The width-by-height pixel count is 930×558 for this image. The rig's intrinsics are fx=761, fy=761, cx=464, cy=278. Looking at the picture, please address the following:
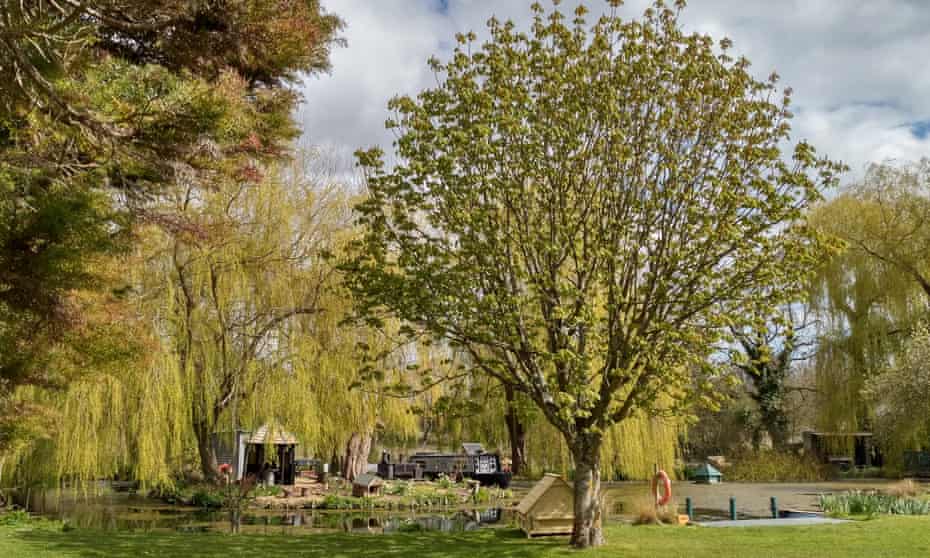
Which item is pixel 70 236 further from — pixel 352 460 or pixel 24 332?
pixel 352 460

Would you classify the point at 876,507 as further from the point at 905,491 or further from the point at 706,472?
the point at 706,472

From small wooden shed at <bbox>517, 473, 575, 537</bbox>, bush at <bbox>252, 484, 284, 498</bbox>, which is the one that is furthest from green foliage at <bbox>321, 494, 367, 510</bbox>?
small wooden shed at <bbox>517, 473, 575, 537</bbox>

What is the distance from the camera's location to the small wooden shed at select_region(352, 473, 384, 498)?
23.0 meters

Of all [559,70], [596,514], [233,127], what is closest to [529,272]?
[559,70]

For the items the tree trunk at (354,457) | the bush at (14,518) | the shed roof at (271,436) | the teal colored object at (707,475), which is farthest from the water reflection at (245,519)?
the teal colored object at (707,475)

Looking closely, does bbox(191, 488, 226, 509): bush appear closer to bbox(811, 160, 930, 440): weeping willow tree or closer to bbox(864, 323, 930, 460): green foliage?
bbox(864, 323, 930, 460): green foliage

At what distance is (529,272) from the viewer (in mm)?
11930

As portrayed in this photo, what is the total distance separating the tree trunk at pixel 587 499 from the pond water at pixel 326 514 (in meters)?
4.74

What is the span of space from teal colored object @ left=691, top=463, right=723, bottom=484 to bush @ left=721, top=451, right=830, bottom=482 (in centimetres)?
123

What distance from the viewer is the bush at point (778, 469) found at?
3064cm

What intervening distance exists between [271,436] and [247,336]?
9.62ft

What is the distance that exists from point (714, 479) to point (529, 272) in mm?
22676

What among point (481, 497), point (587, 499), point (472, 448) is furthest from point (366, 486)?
point (587, 499)

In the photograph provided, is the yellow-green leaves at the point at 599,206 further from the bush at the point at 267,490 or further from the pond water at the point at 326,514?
the bush at the point at 267,490
